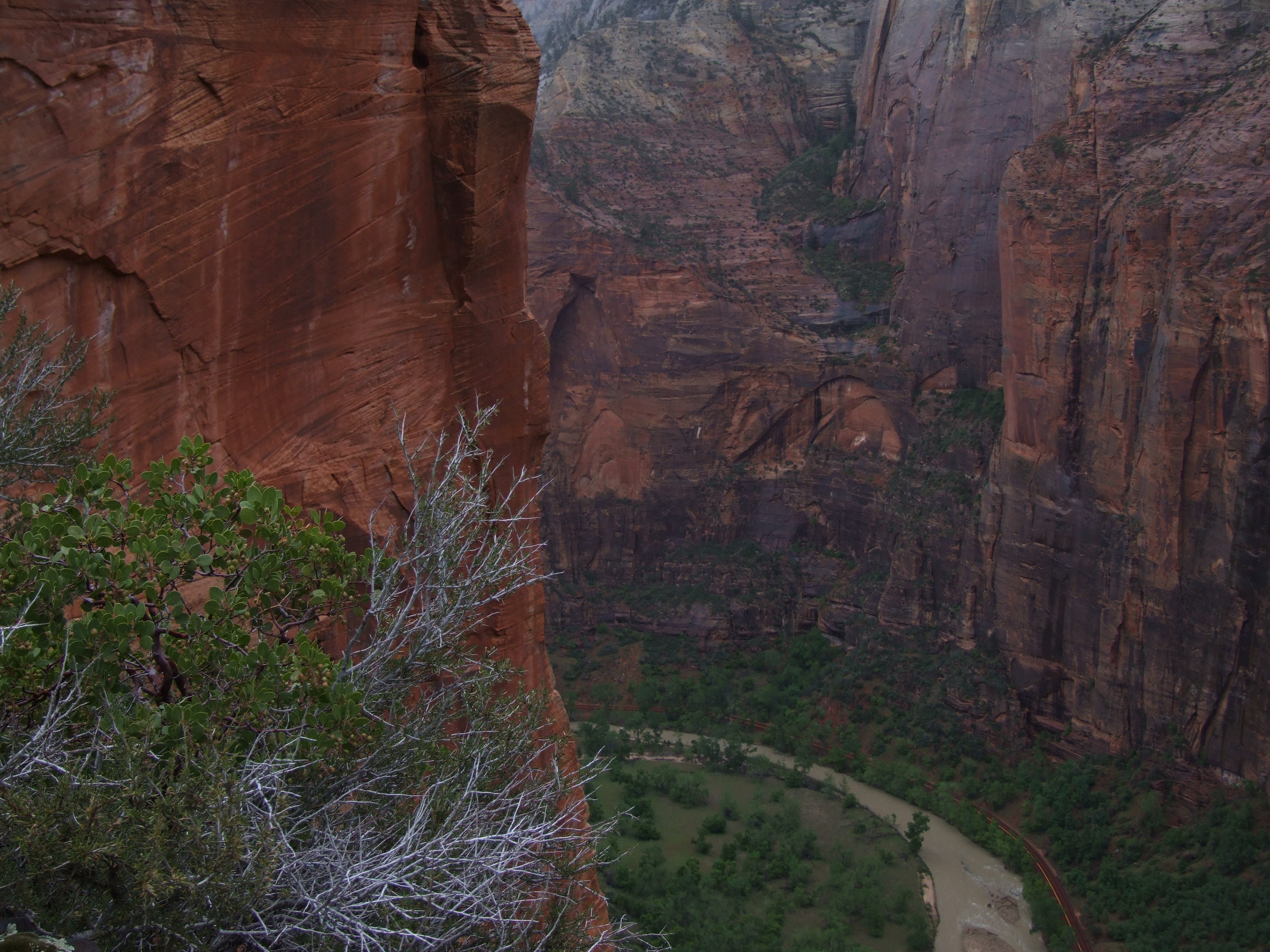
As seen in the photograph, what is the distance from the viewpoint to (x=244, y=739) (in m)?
7.16

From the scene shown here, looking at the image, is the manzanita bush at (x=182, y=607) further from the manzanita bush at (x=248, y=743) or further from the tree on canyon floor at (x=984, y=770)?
the tree on canyon floor at (x=984, y=770)

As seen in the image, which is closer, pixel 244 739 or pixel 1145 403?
pixel 244 739

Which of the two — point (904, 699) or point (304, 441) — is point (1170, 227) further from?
point (304, 441)

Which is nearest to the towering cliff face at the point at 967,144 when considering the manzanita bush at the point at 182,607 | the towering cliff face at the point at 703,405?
the towering cliff face at the point at 703,405

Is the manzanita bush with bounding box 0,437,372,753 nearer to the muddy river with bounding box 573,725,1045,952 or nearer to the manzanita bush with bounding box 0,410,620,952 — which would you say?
the manzanita bush with bounding box 0,410,620,952

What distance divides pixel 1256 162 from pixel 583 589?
35096mm

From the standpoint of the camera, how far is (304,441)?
38.0 ft

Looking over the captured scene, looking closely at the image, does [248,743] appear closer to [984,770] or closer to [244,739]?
[244,739]

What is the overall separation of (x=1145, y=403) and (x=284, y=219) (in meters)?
32.3

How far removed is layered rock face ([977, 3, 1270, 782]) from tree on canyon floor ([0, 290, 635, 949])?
30.0m

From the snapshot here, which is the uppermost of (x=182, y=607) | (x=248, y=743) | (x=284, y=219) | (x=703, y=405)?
(x=284, y=219)

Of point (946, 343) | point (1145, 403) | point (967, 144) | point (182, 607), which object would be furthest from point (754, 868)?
point (967, 144)

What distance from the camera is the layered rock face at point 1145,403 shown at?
3312 centimetres

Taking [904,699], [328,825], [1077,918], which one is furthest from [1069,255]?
[328,825]
